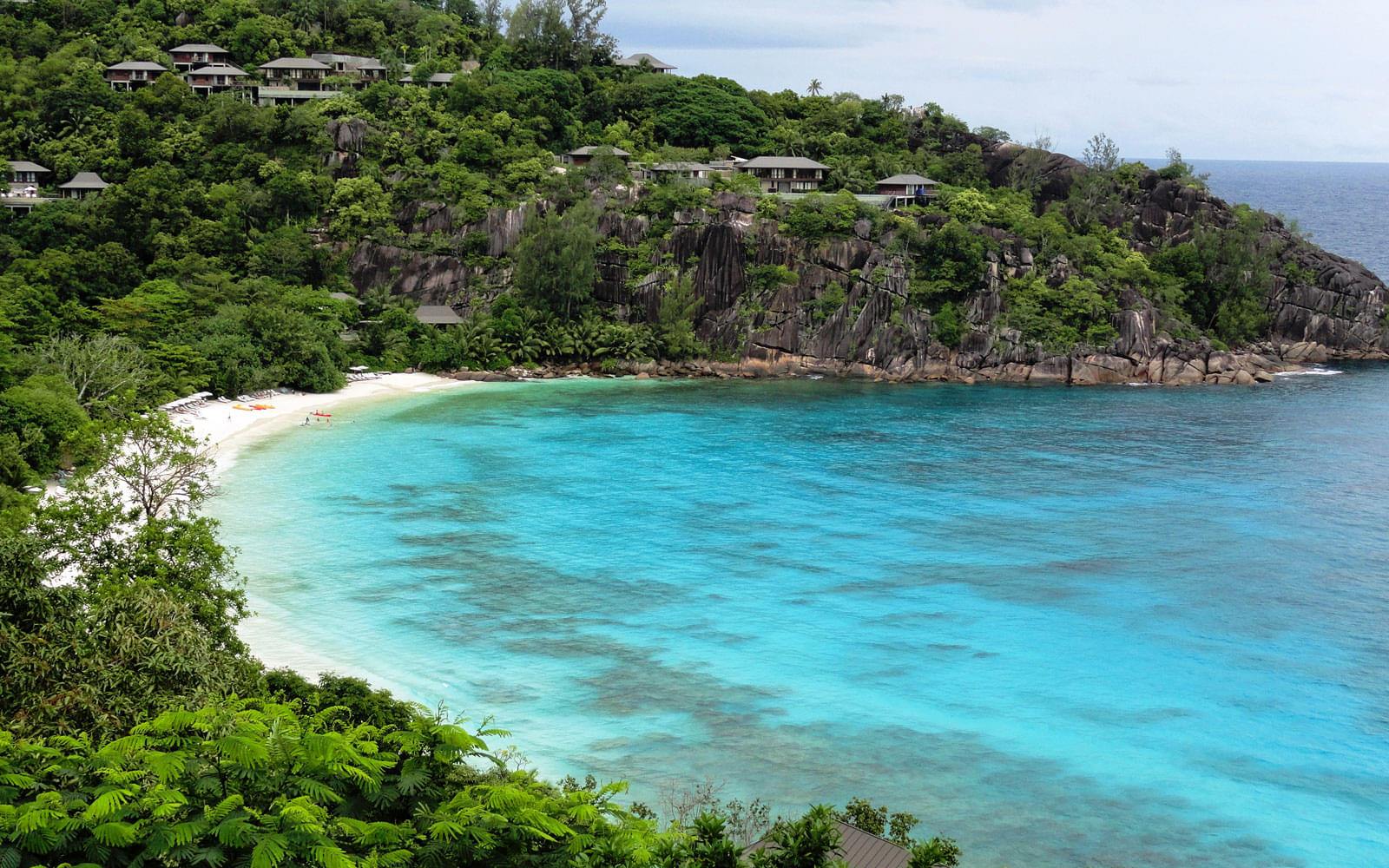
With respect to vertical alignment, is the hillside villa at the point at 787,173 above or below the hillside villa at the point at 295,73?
below

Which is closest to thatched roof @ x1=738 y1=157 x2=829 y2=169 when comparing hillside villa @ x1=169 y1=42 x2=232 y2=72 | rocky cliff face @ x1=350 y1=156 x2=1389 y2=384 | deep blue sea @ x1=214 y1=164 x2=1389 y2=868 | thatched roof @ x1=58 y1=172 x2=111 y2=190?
rocky cliff face @ x1=350 y1=156 x2=1389 y2=384

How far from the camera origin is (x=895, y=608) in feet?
96.9

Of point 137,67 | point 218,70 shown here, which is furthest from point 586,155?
point 137,67

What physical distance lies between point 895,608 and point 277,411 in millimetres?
33883

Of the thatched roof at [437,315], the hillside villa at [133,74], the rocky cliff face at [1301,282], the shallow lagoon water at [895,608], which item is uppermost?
the hillside villa at [133,74]

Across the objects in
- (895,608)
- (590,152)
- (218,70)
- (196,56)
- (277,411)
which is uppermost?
(196,56)

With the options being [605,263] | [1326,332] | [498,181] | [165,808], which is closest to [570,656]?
[165,808]

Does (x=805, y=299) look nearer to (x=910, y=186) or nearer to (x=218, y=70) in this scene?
(x=910, y=186)

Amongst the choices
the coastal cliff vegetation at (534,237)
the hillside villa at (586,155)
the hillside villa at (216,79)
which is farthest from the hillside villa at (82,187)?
the hillside villa at (586,155)

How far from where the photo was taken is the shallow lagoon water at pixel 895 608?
20.5m

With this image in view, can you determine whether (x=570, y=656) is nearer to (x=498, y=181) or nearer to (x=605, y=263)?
(x=605, y=263)

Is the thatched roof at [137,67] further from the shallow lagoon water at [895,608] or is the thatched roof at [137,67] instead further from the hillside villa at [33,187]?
the shallow lagoon water at [895,608]

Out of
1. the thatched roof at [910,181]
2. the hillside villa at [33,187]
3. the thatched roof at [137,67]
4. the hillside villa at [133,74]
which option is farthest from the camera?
the hillside villa at [133,74]

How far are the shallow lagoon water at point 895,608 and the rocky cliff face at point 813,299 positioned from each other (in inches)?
579
